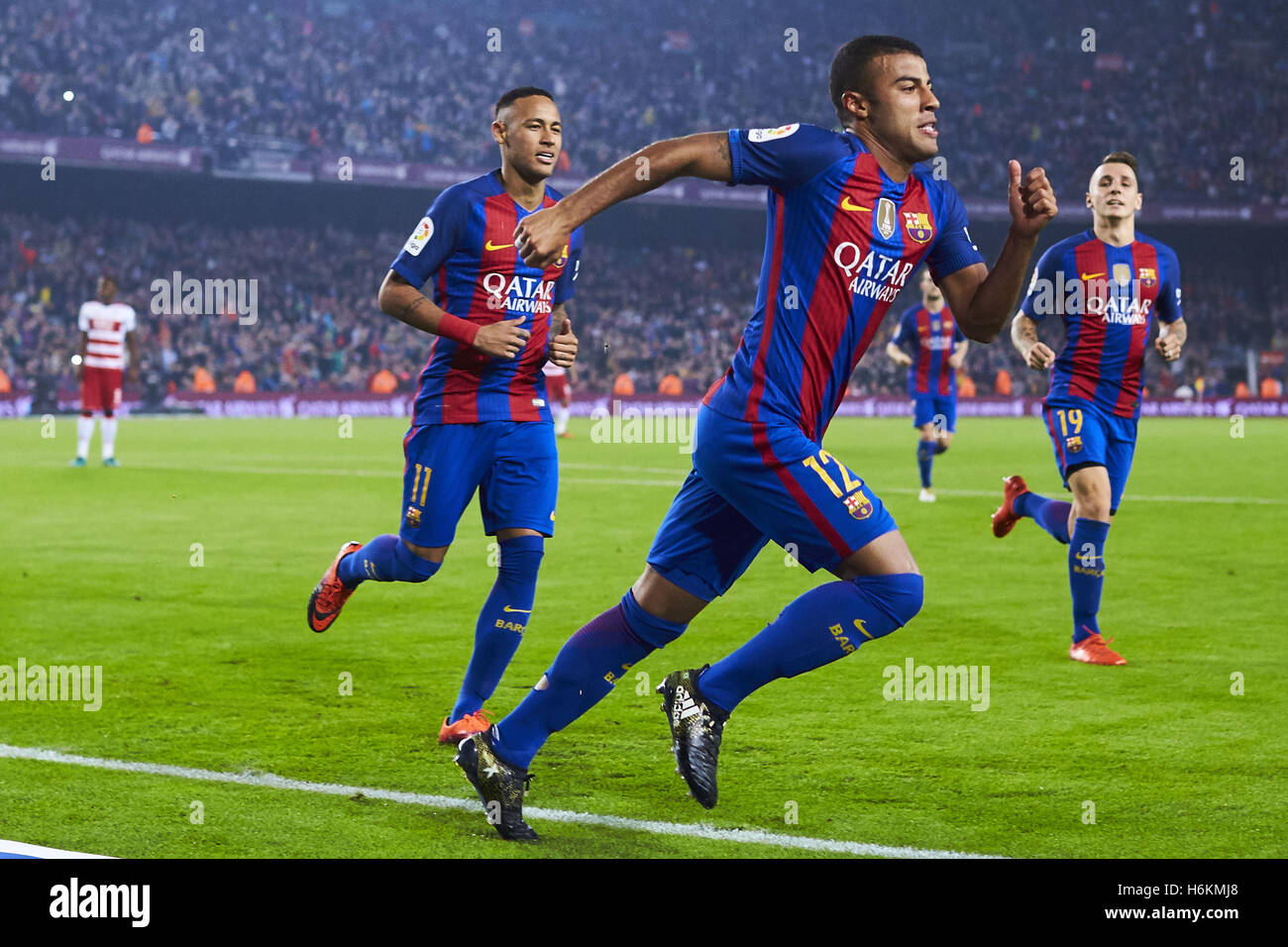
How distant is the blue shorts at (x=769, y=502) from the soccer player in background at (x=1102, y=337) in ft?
11.1

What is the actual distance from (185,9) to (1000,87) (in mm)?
25176

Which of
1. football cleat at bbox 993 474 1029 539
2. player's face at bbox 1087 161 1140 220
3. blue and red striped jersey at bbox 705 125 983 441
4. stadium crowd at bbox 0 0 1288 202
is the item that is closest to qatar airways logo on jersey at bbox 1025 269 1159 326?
player's face at bbox 1087 161 1140 220

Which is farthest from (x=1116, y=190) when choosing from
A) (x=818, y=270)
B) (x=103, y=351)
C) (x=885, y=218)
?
(x=103, y=351)

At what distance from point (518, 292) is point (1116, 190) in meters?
3.38

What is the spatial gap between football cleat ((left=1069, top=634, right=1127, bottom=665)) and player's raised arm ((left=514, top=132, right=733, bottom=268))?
3.67m

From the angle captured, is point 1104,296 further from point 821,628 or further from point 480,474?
point 821,628

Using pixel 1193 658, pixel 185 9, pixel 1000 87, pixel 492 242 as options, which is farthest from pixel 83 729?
pixel 1000 87

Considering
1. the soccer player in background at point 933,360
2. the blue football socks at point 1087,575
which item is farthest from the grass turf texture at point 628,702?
the soccer player in background at point 933,360

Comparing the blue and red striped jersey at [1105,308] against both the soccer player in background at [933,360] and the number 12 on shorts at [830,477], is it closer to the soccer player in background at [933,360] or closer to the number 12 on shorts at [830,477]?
the number 12 on shorts at [830,477]

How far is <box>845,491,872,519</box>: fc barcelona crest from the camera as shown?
3756 millimetres

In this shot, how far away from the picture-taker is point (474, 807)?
4180 mm

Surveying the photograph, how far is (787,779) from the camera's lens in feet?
14.8
